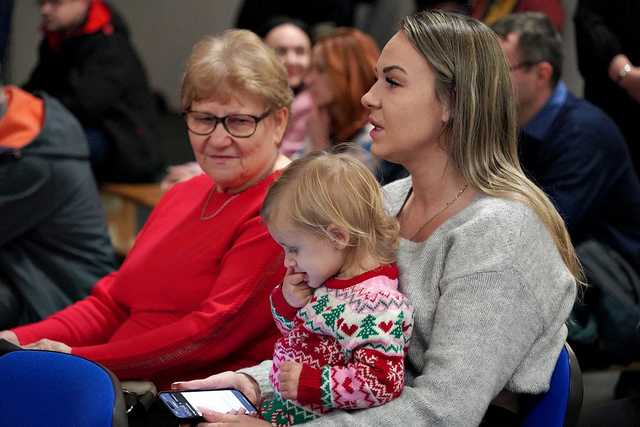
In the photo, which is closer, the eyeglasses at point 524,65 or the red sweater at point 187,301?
the red sweater at point 187,301

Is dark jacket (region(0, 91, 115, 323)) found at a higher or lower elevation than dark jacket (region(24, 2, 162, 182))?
higher

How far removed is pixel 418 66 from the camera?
6.63 feet

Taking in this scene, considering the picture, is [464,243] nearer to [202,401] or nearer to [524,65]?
[202,401]

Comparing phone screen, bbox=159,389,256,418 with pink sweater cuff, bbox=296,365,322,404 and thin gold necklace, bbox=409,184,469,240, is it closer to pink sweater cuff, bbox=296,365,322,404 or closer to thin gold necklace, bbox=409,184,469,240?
pink sweater cuff, bbox=296,365,322,404

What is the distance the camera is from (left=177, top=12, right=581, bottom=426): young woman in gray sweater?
187 centimetres

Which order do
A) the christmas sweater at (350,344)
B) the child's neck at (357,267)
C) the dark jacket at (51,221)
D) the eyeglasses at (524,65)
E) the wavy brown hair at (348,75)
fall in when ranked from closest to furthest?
the christmas sweater at (350,344) < the child's neck at (357,267) < the dark jacket at (51,221) < the eyeglasses at (524,65) < the wavy brown hair at (348,75)

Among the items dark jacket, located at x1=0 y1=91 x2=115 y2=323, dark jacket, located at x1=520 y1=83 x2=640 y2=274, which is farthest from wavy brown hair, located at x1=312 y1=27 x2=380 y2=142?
dark jacket, located at x1=0 y1=91 x2=115 y2=323

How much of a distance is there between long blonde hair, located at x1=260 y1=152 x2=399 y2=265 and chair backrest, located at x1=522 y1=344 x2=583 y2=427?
39 centimetres

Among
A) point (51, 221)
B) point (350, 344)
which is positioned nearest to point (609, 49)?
point (51, 221)

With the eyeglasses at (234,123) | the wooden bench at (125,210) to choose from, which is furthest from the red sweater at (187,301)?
the wooden bench at (125,210)

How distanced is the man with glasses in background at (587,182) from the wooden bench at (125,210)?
215cm

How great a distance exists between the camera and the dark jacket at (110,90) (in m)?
5.15

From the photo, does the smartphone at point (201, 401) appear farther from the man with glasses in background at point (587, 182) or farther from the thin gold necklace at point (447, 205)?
the man with glasses in background at point (587, 182)

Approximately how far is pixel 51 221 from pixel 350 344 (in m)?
1.73
